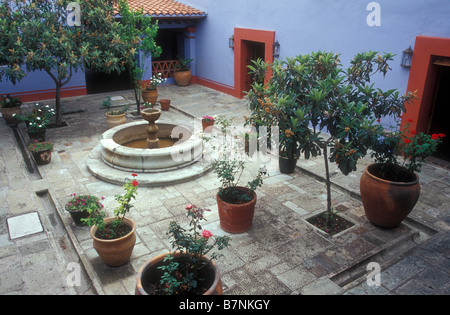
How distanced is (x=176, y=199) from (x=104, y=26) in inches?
241

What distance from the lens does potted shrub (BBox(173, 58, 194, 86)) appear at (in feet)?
51.2

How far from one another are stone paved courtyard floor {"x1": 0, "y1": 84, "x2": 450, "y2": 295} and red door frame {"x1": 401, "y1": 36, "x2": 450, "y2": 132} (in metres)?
1.17

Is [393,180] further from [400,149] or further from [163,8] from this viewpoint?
[163,8]

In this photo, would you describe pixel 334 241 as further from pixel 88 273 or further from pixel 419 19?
pixel 419 19

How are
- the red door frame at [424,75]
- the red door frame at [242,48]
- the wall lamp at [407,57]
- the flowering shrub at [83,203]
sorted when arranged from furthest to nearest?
1. the red door frame at [242,48]
2. the wall lamp at [407,57]
3. the red door frame at [424,75]
4. the flowering shrub at [83,203]

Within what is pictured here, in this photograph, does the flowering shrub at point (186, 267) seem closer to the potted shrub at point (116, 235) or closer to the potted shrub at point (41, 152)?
the potted shrub at point (116, 235)

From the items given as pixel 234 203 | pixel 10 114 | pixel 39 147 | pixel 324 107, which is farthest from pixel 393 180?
pixel 10 114

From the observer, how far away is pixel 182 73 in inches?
614

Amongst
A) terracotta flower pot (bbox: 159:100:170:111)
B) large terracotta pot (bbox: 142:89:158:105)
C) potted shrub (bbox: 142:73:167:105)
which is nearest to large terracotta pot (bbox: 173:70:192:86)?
potted shrub (bbox: 142:73:167:105)

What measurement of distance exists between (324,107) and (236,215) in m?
2.07

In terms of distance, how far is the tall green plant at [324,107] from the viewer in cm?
491

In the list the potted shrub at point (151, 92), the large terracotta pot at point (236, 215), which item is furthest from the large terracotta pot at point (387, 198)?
the potted shrub at point (151, 92)

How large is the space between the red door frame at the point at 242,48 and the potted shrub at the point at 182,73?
2.90 m

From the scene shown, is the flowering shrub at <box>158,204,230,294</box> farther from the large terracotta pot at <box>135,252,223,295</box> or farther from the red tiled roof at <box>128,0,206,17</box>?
the red tiled roof at <box>128,0,206,17</box>
